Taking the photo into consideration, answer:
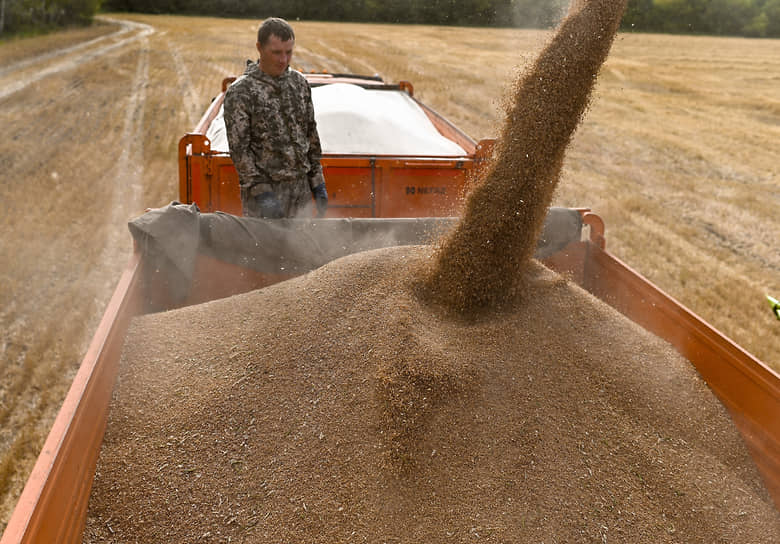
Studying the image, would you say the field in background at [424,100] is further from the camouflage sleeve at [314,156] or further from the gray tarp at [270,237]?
the camouflage sleeve at [314,156]

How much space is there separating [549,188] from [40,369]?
3.11 meters

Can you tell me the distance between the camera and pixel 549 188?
9.07ft

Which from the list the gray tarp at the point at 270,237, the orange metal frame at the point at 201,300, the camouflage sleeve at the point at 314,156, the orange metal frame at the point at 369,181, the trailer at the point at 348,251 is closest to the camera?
the orange metal frame at the point at 201,300

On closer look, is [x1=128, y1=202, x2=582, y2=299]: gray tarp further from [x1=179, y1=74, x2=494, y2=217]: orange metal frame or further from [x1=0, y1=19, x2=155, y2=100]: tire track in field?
[x1=0, y1=19, x2=155, y2=100]: tire track in field

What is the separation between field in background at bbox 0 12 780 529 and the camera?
4.36 meters

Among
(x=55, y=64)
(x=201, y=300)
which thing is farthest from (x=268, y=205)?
(x=55, y=64)

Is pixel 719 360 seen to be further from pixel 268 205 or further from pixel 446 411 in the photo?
pixel 268 205

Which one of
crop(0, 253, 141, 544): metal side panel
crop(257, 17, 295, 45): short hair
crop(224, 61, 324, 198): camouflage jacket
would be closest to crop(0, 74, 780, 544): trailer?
crop(0, 253, 141, 544): metal side panel

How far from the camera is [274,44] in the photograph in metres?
3.32

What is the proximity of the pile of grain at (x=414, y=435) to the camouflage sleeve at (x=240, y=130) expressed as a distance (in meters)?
1.16

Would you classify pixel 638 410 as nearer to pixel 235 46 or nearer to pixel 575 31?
pixel 575 31

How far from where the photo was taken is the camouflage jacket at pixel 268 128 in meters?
3.42

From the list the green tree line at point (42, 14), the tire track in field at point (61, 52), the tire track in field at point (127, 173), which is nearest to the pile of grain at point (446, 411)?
the tire track in field at point (127, 173)

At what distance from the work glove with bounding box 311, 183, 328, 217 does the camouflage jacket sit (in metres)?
0.13
